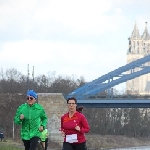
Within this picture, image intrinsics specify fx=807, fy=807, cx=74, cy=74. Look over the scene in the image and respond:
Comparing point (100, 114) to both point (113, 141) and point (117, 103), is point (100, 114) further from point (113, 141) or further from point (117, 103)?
point (117, 103)

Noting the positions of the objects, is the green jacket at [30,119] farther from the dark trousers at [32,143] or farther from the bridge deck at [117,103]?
the bridge deck at [117,103]

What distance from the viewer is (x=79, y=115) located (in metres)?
13.7

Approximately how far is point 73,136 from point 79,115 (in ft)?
1.22

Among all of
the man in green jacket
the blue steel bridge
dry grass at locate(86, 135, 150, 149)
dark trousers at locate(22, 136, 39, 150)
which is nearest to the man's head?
the man in green jacket

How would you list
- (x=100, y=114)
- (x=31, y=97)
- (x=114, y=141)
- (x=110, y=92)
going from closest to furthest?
(x=31, y=97) → (x=110, y=92) → (x=114, y=141) → (x=100, y=114)

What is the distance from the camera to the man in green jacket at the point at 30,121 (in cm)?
1440

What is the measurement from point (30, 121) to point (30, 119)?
40 millimetres

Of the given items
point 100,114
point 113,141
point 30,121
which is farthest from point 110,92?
point 30,121

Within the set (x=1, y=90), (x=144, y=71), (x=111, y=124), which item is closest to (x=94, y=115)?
(x=111, y=124)

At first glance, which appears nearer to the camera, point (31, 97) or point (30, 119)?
point (31, 97)

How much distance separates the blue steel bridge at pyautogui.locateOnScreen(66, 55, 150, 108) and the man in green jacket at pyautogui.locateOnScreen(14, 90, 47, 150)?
4600cm

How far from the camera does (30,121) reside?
14508 mm

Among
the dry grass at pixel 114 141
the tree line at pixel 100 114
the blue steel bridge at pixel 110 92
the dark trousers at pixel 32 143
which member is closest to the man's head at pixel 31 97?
the dark trousers at pixel 32 143

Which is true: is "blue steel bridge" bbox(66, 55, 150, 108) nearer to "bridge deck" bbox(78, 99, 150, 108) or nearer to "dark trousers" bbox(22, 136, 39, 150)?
"bridge deck" bbox(78, 99, 150, 108)
